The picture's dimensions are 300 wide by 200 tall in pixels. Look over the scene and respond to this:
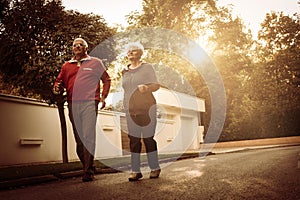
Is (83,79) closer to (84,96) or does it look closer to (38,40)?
(84,96)

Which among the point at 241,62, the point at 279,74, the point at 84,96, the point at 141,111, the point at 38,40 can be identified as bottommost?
the point at 141,111

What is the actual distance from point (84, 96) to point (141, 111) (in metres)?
0.87

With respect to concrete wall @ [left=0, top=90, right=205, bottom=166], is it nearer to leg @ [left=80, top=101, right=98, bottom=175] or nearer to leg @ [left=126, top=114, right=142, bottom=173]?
leg @ [left=80, top=101, right=98, bottom=175]

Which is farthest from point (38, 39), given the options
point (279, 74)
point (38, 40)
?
point (279, 74)

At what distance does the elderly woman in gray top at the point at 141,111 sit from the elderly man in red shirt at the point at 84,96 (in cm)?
50

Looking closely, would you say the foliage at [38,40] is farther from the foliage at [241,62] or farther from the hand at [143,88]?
the foliage at [241,62]

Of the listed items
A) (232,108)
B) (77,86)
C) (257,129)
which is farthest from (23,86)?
(232,108)

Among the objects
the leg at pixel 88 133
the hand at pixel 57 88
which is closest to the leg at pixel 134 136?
the leg at pixel 88 133

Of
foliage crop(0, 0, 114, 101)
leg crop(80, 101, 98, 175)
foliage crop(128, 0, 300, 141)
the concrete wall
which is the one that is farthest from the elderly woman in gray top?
foliage crop(128, 0, 300, 141)

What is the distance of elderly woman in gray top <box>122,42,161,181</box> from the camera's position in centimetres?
529

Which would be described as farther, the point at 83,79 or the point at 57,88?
the point at 57,88

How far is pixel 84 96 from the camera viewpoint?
5527 millimetres

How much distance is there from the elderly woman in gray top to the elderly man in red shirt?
19.8 inches

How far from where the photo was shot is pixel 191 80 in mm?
32688
